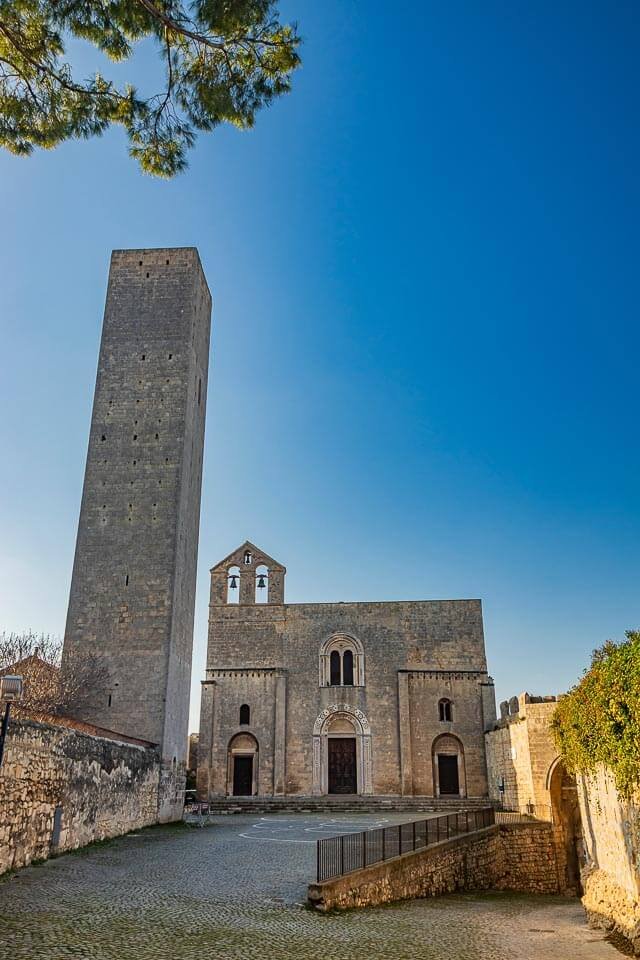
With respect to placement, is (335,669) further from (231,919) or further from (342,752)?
(231,919)

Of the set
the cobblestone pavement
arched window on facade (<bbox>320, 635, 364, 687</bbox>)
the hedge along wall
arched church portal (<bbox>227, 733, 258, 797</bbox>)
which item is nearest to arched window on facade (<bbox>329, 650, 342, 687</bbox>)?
arched window on facade (<bbox>320, 635, 364, 687</bbox>)

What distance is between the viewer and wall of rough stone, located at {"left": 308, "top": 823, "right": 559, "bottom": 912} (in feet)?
34.3

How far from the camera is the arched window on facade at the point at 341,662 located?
31.8 meters

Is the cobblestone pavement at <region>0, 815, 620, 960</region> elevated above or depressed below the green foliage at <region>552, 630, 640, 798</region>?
below

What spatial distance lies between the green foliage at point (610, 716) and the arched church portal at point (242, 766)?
19.8 metres

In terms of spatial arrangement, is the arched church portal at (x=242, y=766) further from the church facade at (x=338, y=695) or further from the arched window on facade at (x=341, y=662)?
the arched window on facade at (x=341, y=662)

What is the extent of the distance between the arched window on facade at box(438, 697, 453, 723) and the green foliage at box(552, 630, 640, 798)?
18063 mm

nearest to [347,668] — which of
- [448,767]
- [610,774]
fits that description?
[448,767]

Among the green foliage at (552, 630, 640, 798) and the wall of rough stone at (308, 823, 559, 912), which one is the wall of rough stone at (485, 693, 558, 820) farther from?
the green foliage at (552, 630, 640, 798)

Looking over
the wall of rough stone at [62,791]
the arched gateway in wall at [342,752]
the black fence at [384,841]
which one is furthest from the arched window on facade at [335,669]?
the wall of rough stone at [62,791]

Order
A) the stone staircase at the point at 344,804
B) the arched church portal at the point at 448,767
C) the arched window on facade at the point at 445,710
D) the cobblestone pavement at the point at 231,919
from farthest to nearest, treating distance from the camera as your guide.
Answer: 1. the arched window on facade at the point at 445,710
2. the arched church portal at the point at 448,767
3. the stone staircase at the point at 344,804
4. the cobblestone pavement at the point at 231,919

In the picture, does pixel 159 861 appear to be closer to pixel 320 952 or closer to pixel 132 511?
pixel 320 952

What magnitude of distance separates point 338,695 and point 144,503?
13494mm

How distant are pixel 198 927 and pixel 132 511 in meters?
16.9
